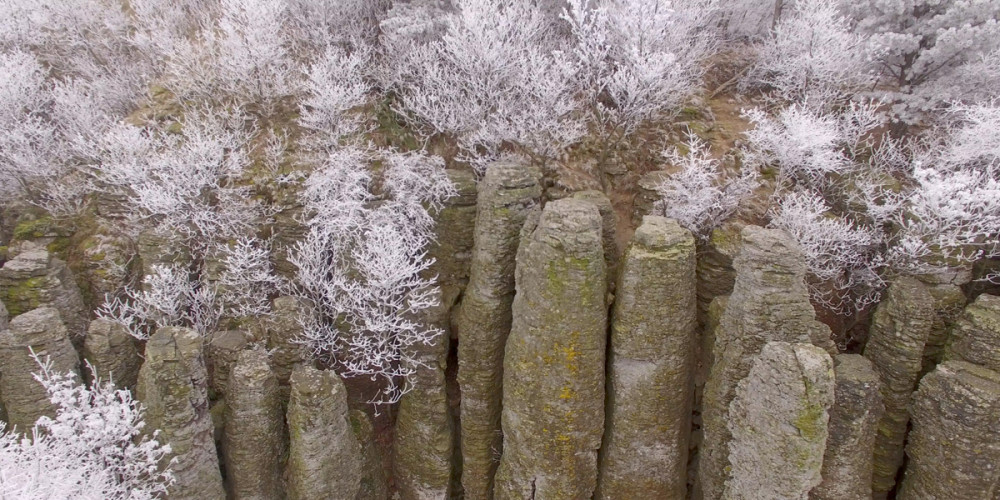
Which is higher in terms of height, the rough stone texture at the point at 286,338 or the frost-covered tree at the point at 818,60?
the frost-covered tree at the point at 818,60

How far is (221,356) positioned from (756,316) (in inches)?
497

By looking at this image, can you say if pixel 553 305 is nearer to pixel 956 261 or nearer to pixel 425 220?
pixel 425 220

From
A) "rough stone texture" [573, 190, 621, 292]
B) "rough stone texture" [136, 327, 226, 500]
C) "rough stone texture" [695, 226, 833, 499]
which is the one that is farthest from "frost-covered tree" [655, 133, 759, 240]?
"rough stone texture" [136, 327, 226, 500]

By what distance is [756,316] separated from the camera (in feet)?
35.3

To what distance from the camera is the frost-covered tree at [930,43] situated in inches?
566

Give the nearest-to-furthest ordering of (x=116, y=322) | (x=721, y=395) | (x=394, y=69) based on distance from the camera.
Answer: (x=721, y=395)
(x=116, y=322)
(x=394, y=69)

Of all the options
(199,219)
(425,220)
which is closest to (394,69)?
(425,220)

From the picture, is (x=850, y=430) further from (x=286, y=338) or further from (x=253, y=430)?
(x=253, y=430)

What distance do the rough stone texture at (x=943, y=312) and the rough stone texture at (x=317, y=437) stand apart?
45.4ft

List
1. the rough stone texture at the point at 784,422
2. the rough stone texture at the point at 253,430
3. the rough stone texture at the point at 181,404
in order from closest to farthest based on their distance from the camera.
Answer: the rough stone texture at the point at 784,422 → the rough stone texture at the point at 181,404 → the rough stone texture at the point at 253,430

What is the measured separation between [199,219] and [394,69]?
7.98m

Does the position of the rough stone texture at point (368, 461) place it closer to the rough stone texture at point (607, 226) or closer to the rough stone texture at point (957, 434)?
the rough stone texture at point (607, 226)

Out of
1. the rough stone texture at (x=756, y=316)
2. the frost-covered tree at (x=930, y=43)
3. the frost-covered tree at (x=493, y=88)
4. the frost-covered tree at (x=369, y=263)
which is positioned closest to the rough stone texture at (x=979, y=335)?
the rough stone texture at (x=756, y=316)

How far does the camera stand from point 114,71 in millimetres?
20844
